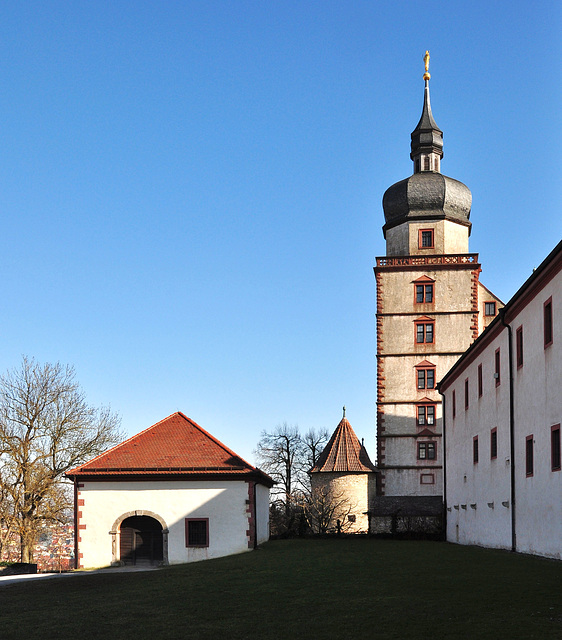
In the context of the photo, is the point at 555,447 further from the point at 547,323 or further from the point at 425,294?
the point at 425,294

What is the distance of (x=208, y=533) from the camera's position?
33.8m

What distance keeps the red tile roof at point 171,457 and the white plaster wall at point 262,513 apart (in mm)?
734

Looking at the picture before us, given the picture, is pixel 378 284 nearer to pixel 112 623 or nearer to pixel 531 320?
pixel 531 320

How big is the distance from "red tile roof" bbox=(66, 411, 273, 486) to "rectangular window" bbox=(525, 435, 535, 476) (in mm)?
13145

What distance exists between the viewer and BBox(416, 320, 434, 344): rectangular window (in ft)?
164

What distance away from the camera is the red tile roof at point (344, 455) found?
4822 cm

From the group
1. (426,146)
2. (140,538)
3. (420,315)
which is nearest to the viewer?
(140,538)

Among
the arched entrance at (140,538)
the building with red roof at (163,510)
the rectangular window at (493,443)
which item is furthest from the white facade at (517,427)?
the arched entrance at (140,538)

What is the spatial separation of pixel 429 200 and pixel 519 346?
1097 inches

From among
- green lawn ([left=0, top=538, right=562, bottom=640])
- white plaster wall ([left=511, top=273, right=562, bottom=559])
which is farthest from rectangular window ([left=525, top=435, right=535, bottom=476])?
green lawn ([left=0, top=538, right=562, bottom=640])

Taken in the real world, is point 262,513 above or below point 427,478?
below

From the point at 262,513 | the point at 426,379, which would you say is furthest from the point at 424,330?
the point at 262,513

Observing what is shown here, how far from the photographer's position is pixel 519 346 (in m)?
25.1

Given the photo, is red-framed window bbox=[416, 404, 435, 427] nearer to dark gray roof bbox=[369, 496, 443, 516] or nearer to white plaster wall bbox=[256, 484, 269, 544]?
dark gray roof bbox=[369, 496, 443, 516]
